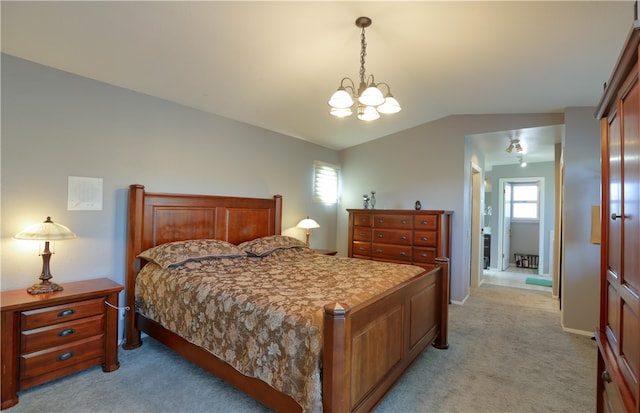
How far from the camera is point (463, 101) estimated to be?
12.7ft

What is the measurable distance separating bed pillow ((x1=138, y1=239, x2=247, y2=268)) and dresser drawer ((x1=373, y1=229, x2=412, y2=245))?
2253 millimetres

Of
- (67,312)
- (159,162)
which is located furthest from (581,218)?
(67,312)

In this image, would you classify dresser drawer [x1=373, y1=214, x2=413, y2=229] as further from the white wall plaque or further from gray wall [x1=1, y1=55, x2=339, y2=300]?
the white wall plaque

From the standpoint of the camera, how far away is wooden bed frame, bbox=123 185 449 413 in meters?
1.57

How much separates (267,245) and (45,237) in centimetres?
196

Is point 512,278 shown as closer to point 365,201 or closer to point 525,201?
point 525,201

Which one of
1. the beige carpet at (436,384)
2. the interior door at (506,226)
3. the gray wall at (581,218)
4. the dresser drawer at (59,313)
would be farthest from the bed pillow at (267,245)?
the interior door at (506,226)

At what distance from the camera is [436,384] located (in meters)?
2.40

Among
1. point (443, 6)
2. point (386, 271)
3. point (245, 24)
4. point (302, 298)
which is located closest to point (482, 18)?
point (443, 6)

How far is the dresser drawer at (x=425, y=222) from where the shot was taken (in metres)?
4.28

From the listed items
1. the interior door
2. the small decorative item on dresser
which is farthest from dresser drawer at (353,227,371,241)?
the interior door

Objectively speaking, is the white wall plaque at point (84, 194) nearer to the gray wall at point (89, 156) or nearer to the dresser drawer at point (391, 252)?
the gray wall at point (89, 156)

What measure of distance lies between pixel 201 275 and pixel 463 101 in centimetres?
352

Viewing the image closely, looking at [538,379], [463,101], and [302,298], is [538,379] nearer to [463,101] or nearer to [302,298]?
[302,298]
